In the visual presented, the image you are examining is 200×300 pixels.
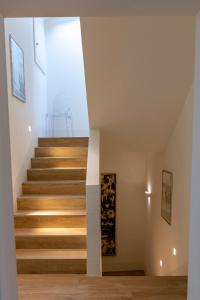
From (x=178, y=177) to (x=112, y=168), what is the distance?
8.61 ft

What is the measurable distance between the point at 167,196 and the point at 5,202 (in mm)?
3118

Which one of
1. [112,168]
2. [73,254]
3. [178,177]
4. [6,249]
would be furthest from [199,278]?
[112,168]

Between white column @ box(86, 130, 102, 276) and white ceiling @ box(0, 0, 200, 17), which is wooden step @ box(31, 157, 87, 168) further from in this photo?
white ceiling @ box(0, 0, 200, 17)

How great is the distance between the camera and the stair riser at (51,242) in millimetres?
3125

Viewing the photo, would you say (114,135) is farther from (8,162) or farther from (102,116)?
(8,162)

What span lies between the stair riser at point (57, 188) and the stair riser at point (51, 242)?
0.85 m

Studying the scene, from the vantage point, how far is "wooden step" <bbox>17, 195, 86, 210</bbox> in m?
3.62

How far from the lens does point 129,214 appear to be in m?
A: 6.09

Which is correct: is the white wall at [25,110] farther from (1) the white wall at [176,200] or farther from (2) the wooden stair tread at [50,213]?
(1) the white wall at [176,200]

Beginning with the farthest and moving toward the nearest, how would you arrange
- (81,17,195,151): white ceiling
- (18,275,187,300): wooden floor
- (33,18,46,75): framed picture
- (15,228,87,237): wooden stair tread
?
(33,18,46,75): framed picture → (15,228,87,237): wooden stair tread → (81,17,195,151): white ceiling → (18,275,187,300): wooden floor

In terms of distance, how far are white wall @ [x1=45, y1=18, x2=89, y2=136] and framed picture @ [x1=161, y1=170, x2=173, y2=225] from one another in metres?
2.82

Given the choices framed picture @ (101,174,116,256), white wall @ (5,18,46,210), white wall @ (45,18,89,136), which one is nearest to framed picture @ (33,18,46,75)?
white wall @ (5,18,46,210)

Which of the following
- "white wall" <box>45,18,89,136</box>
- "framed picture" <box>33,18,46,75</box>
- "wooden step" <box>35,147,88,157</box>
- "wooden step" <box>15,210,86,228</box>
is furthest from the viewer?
"white wall" <box>45,18,89,136</box>

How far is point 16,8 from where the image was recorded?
3.73ft
